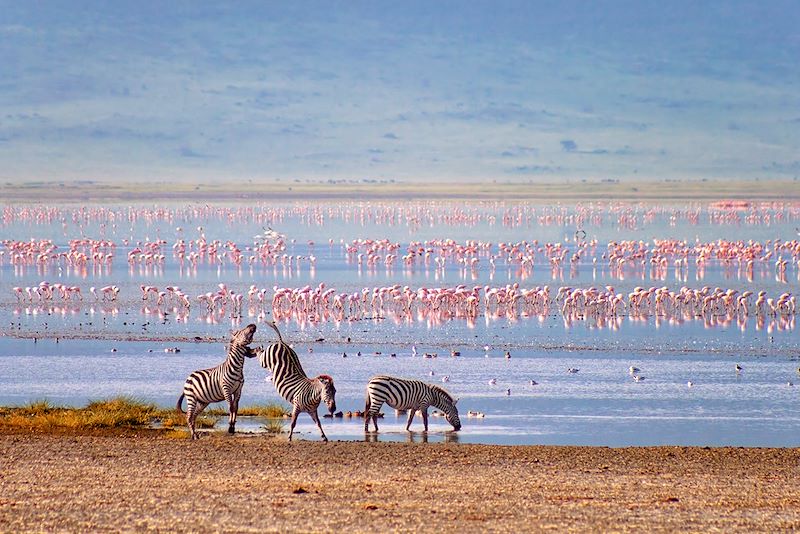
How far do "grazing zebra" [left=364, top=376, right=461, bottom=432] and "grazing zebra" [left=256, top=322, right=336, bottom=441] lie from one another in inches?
21.2

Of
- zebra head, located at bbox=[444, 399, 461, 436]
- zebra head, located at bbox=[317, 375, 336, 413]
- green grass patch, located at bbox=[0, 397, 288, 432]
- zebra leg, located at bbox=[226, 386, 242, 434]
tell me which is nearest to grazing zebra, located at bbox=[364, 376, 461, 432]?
zebra head, located at bbox=[444, 399, 461, 436]

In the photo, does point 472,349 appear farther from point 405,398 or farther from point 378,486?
point 378,486

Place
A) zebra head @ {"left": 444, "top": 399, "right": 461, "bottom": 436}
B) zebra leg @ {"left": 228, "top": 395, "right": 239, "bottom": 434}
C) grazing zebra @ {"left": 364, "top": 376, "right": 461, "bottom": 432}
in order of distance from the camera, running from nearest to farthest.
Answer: zebra leg @ {"left": 228, "top": 395, "right": 239, "bottom": 434}, grazing zebra @ {"left": 364, "top": 376, "right": 461, "bottom": 432}, zebra head @ {"left": 444, "top": 399, "right": 461, "bottom": 436}

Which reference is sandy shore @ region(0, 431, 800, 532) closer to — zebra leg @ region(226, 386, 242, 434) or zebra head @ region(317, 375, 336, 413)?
zebra leg @ region(226, 386, 242, 434)

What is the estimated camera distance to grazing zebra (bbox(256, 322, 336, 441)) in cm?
1583

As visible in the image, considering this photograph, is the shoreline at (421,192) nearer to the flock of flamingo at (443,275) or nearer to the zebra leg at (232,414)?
the flock of flamingo at (443,275)

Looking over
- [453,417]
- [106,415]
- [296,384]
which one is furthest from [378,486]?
[106,415]

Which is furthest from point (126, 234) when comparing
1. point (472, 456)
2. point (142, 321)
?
point (472, 456)

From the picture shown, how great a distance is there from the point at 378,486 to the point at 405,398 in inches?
182

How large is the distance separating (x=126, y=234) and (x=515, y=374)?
2167 inches

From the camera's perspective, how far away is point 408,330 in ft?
97.5

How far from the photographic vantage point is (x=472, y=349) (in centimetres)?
2612

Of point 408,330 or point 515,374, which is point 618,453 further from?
point 408,330

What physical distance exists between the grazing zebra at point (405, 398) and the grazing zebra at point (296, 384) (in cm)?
54
